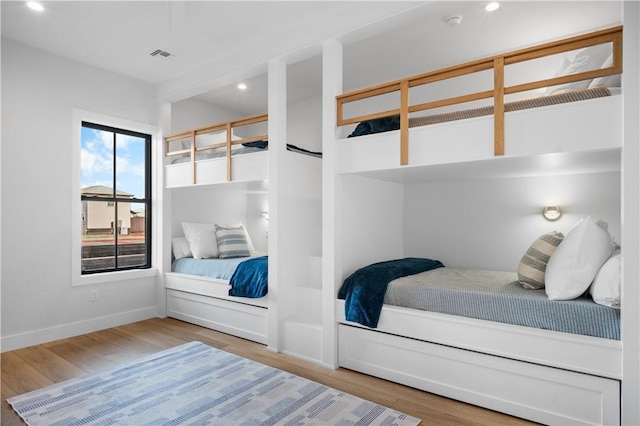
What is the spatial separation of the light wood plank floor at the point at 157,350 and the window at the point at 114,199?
0.83 m

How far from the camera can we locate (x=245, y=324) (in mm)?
3631

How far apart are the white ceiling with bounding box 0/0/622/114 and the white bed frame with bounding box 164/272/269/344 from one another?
2165 mm

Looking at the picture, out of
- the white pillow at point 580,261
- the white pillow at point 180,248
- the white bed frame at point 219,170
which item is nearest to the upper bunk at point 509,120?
the white pillow at point 580,261

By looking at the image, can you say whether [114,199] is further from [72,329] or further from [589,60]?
[589,60]

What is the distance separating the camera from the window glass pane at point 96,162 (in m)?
4.03

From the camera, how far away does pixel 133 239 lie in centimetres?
445

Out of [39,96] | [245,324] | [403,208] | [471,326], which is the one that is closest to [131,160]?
[39,96]

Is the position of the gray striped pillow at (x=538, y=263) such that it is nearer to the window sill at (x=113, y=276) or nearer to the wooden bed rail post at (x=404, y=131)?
the wooden bed rail post at (x=404, y=131)

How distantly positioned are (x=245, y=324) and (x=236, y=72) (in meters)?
2.49

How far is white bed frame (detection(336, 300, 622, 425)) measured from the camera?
196cm

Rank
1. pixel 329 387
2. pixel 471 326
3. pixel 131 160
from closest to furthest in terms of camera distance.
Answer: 1. pixel 471 326
2. pixel 329 387
3. pixel 131 160

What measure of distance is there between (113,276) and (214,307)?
3.96 ft

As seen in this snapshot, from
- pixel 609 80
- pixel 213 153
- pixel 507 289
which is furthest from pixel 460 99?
pixel 213 153

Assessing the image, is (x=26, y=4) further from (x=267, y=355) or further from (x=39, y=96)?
(x=267, y=355)
